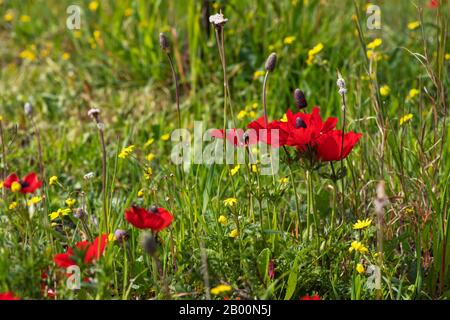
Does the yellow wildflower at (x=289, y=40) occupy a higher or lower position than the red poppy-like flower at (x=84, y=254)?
higher

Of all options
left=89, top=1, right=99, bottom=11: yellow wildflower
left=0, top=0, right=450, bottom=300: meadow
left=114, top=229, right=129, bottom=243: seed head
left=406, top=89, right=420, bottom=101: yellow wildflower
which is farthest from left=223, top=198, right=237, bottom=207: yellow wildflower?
left=89, top=1, right=99, bottom=11: yellow wildflower

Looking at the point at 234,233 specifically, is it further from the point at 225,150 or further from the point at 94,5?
the point at 94,5

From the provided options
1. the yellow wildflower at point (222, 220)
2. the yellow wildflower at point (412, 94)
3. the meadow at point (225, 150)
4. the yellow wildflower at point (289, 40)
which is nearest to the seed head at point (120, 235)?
the meadow at point (225, 150)

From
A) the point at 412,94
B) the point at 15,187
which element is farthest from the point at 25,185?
the point at 412,94

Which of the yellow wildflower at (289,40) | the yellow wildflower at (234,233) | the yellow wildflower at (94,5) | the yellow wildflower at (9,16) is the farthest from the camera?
the yellow wildflower at (94,5)

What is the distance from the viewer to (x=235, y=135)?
6.10 feet

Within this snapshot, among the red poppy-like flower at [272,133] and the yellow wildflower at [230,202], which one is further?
the yellow wildflower at [230,202]

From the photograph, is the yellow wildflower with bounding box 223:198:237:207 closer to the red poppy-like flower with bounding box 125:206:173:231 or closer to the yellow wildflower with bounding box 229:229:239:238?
the yellow wildflower with bounding box 229:229:239:238

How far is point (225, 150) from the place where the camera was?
76.4 inches

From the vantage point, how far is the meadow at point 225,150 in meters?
1.71

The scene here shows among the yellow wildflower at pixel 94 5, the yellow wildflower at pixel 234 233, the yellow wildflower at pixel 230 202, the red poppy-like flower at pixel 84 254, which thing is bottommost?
the red poppy-like flower at pixel 84 254

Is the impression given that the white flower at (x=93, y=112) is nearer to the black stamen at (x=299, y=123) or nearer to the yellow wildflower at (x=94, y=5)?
the black stamen at (x=299, y=123)

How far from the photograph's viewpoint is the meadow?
171cm

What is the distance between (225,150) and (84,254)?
537 millimetres
